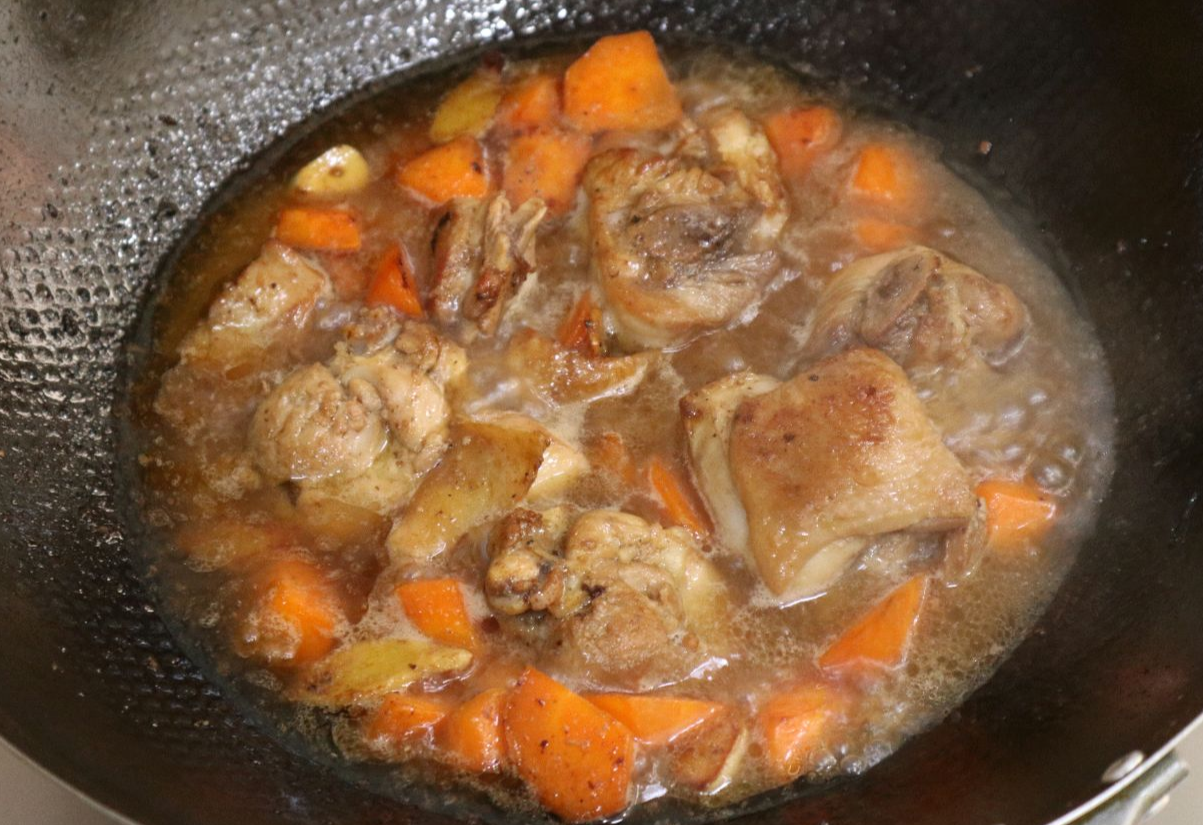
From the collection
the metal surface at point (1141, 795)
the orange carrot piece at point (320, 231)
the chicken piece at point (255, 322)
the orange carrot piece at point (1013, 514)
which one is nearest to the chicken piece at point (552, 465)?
the chicken piece at point (255, 322)

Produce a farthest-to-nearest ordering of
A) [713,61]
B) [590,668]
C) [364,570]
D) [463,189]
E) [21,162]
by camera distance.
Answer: [713,61], [463,189], [21,162], [364,570], [590,668]

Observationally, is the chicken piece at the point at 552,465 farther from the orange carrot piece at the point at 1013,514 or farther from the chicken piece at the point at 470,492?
the orange carrot piece at the point at 1013,514

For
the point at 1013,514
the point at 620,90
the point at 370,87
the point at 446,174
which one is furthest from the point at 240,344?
the point at 1013,514

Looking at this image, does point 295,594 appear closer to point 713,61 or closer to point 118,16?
point 118,16

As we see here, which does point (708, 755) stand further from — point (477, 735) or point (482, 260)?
point (482, 260)

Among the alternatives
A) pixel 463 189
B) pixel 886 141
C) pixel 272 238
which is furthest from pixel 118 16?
pixel 886 141

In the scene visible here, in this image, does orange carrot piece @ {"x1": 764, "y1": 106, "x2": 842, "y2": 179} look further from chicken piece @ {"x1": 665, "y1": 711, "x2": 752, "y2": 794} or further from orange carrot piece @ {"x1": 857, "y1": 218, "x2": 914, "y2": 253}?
chicken piece @ {"x1": 665, "y1": 711, "x2": 752, "y2": 794}

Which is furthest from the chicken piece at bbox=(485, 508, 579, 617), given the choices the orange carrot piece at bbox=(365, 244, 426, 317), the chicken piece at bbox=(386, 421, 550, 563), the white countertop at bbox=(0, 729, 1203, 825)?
the white countertop at bbox=(0, 729, 1203, 825)
